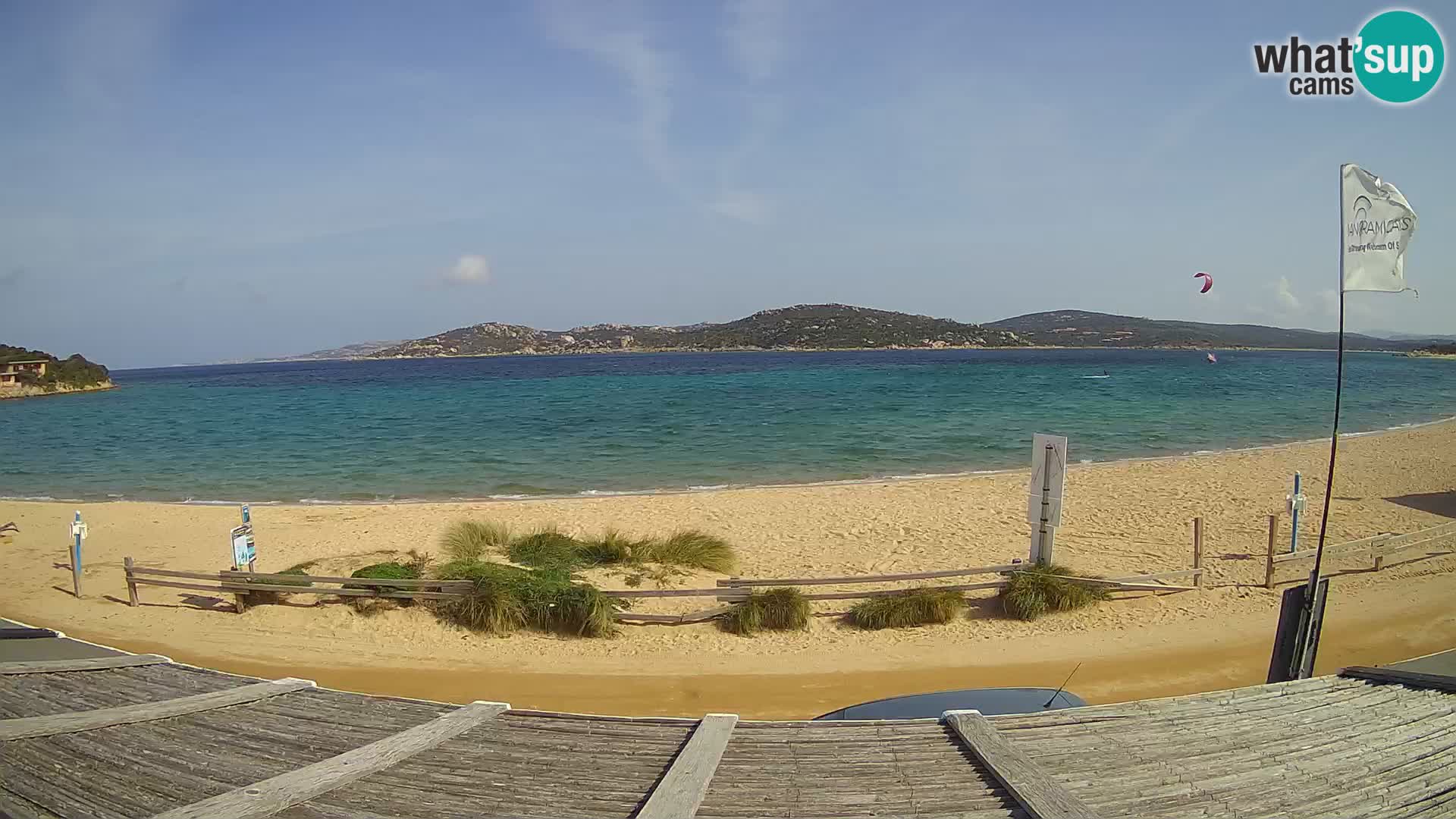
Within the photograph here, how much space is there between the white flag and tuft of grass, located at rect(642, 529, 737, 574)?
901 cm

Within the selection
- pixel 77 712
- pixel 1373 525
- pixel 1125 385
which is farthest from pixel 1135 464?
pixel 1125 385

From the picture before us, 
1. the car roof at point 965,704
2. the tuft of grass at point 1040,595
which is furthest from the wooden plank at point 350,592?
the tuft of grass at point 1040,595

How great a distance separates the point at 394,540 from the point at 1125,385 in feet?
188

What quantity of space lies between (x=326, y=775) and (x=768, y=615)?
6.57 m

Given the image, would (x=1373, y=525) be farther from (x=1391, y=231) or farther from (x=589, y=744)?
(x=589, y=744)

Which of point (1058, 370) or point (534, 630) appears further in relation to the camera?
point (1058, 370)

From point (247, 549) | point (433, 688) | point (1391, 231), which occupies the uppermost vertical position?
point (1391, 231)

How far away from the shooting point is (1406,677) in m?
4.27

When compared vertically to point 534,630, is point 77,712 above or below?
above

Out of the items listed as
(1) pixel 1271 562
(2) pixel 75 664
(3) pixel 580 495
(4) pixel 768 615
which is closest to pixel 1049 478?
(1) pixel 1271 562

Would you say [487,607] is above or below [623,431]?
below

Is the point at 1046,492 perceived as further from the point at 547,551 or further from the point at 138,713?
the point at 138,713

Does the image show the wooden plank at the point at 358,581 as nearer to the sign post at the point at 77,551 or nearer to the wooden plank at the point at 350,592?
the wooden plank at the point at 350,592

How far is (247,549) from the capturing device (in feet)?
34.0
